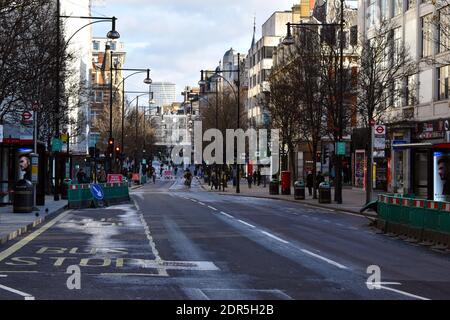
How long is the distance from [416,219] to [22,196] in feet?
47.2

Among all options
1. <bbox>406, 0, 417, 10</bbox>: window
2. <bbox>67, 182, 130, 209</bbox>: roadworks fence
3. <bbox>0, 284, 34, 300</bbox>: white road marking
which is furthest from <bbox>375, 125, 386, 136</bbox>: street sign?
<bbox>0, 284, 34, 300</bbox>: white road marking

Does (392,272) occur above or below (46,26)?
below

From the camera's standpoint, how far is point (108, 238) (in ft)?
60.6

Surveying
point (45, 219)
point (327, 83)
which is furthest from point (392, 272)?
point (327, 83)

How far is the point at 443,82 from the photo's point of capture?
41594 mm

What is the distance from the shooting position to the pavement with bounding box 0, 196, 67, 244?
18.6 meters

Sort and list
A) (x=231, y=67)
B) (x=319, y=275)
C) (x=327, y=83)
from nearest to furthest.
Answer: (x=319, y=275)
(x=327, y=83)
(x=231, y=67)

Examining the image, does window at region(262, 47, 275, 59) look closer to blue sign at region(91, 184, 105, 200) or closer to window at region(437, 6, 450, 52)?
window at region(437, 6, 450, 52)

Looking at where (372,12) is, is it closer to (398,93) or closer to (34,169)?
(398,93)

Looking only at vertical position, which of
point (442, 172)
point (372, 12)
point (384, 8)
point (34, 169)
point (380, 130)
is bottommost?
point (442, 172)

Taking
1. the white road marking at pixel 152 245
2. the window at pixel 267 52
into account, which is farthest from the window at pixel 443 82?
the window at pixel 267 52

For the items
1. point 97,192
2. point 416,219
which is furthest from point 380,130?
point 97,192

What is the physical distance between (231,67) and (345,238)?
121589mm
